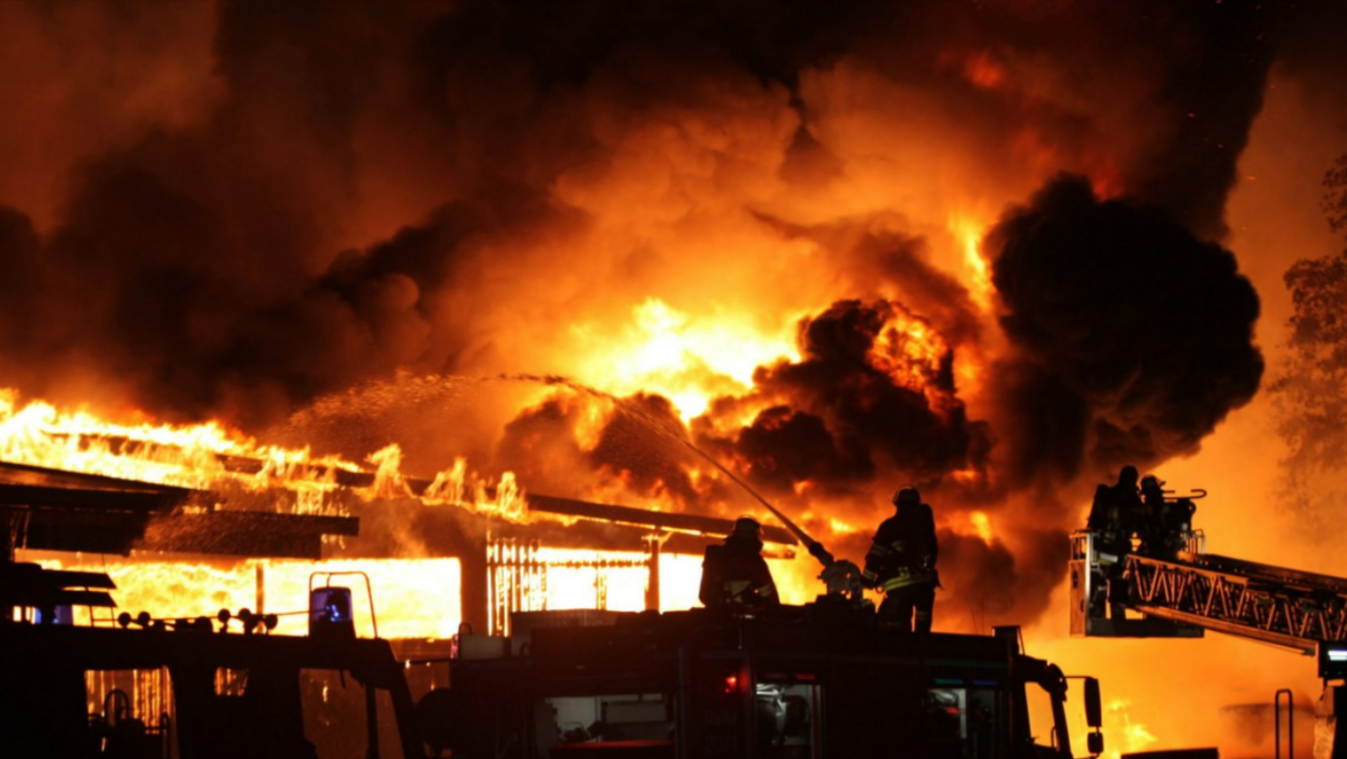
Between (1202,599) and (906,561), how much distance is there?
23.4 ft

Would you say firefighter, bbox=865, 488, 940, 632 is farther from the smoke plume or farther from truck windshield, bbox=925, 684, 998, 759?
the smoke plume

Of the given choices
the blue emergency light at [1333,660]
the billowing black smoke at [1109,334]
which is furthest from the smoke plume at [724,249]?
the blue emergency light at [1333,660]

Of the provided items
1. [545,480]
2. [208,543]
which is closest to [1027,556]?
[545,480]

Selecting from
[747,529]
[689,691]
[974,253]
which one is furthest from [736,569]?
[974,253]

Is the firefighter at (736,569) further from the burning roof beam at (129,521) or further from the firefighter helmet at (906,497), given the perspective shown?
the burning roof beam at (129,521)

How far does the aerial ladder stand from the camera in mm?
19109

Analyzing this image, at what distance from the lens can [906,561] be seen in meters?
15.4

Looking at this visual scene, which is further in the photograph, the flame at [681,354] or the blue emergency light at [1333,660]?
the flame at [681,354]

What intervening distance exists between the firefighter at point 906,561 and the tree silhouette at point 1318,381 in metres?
33.8

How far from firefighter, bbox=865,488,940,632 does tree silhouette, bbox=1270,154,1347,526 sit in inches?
1332

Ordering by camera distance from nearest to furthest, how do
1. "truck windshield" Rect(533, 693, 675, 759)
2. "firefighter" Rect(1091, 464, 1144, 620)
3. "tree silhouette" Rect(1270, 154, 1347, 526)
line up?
"truck windshield" Rect(533, 693, 675, 759) → "firefighter" Rect(1091, 464, 1144, 620) → "tree silhouette" Rect(1270, 154, 1347, 526)

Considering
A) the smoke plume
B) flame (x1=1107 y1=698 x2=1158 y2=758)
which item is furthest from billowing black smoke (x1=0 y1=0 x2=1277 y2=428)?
flame (x1=1107 y1=698 x2=1158 y2=758)

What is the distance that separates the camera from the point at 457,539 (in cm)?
2445

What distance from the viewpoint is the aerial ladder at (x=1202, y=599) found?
19.1 meters
